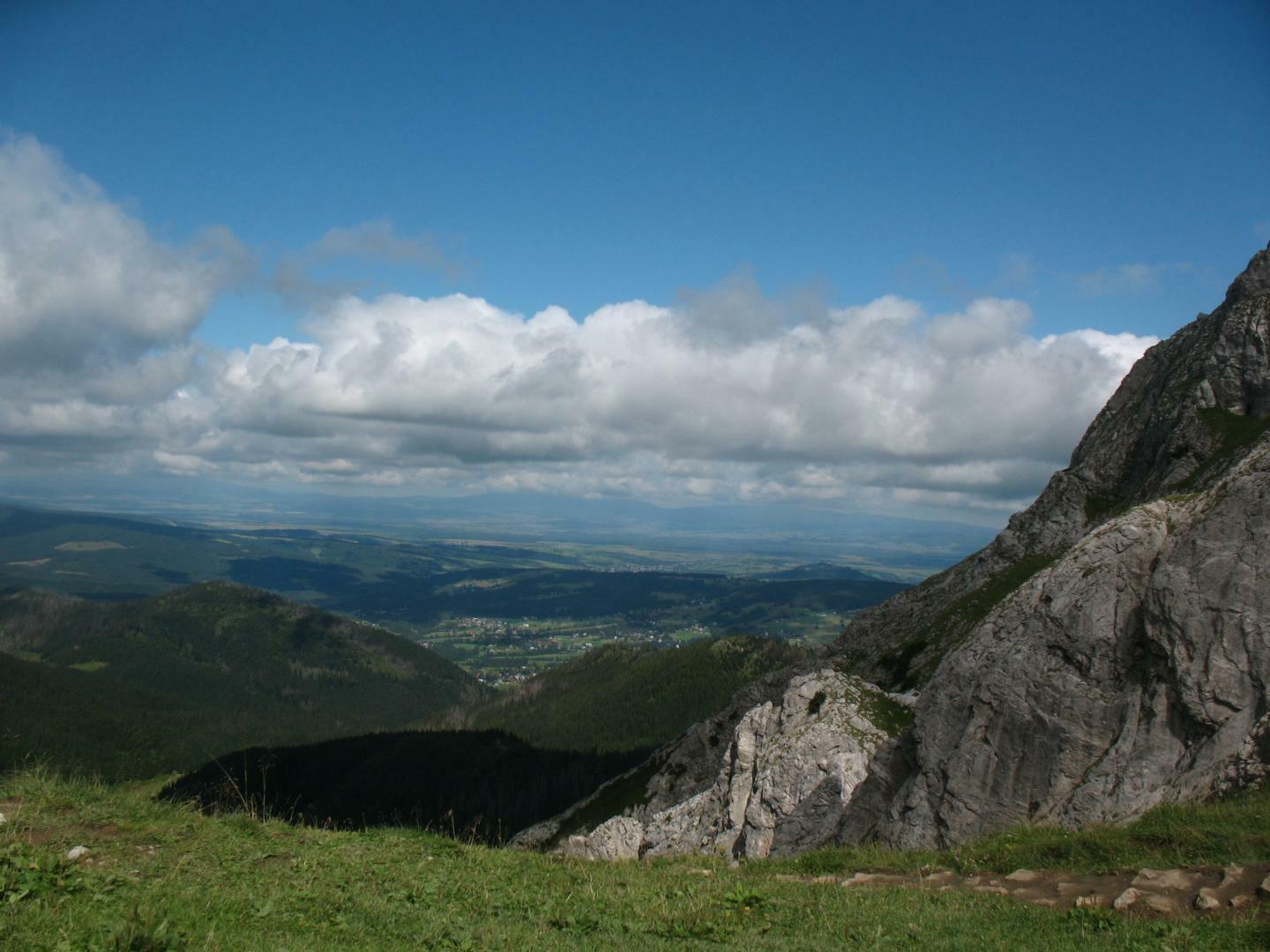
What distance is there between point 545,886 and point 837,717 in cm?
2736

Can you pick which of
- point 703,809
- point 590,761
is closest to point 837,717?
point 703,809

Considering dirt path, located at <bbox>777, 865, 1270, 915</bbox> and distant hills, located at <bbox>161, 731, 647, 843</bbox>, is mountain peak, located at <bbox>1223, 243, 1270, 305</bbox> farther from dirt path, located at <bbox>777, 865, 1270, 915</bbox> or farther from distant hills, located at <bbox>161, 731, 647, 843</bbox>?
distant hills, located at <bbox>161, 731, 647, 843</bbox>

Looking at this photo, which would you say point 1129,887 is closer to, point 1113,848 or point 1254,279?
point 1113,848

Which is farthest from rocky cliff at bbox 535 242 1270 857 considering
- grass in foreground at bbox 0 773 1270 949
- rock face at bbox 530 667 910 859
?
grass in foreground at bbox 0 773 1270 949

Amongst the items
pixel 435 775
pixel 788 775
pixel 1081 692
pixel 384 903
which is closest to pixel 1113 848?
pixel 1081 692

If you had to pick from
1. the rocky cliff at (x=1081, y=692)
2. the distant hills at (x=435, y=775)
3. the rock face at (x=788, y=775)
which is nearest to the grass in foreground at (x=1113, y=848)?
the rocky cliff at (x=1081, y=692)

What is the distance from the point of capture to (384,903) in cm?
1189

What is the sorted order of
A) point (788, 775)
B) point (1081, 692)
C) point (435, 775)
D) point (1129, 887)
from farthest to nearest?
point (435, 775) < point (788, 775) < point (1081, 692) < point (1129, 887)

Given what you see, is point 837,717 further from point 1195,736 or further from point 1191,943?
point 1191,943

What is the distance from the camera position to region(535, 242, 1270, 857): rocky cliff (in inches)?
875

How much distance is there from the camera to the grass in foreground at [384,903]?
9734mm

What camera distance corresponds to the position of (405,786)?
152125 mm

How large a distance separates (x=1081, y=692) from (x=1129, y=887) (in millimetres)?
14814

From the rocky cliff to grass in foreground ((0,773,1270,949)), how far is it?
12026mm
